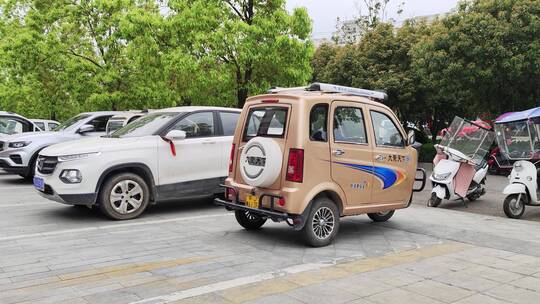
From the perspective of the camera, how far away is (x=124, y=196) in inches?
309

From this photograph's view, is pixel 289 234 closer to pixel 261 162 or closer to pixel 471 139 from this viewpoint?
pixel 261 162

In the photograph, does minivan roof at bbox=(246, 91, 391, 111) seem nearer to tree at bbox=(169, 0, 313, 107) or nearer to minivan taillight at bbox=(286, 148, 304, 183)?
minivan taillight at bbox=(286, 148, 304, 183)

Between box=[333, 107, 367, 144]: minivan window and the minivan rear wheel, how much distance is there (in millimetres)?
1721

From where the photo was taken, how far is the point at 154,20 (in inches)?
604

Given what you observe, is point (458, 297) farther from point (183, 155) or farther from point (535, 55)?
point (535, 55)

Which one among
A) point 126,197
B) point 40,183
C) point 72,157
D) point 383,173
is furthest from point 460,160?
point 40,183

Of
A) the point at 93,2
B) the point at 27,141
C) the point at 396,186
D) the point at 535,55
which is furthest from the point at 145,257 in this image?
the point at 93,2

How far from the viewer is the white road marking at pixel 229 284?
437 cm

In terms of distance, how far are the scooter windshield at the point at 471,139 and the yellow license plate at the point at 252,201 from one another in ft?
17.7

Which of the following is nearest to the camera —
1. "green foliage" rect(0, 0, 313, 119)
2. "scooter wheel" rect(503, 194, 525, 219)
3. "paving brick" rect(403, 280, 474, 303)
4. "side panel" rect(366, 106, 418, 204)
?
"paving brick" rect(403, 280, 474, 303)

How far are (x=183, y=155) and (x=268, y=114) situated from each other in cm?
240

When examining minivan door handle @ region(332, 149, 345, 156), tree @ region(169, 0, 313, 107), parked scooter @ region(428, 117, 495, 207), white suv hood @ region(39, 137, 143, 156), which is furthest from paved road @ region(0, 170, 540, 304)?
tree @ region(169, 0, 313, 107)

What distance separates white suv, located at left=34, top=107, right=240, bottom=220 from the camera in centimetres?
745

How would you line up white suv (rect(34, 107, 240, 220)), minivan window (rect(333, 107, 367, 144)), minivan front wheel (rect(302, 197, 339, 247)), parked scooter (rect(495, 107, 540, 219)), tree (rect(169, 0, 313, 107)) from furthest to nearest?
tree (rect(169, 0, 313, 107))
parked scooter (rect(495, 107, 540, 219))
white suv (rect(34, 107, 240, 220))
minivan window (rect(333, 107, 367, 144))
minivan front wheel (rect(302, 197, 339, 247))
